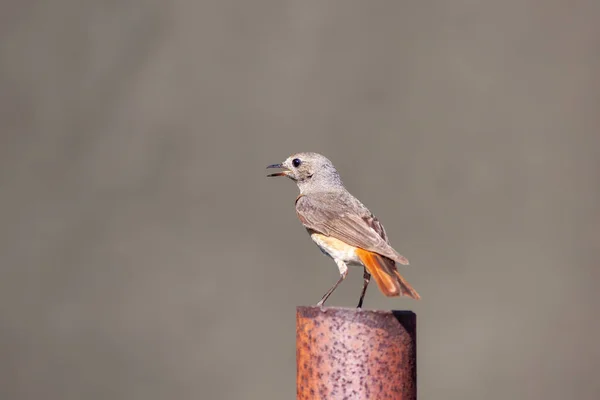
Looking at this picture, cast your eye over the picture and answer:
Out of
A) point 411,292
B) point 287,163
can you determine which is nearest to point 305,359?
point 411,292

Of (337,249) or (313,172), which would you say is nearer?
(337,249)

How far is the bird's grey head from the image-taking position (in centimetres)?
422

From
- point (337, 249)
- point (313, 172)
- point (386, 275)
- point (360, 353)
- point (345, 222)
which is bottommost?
point (360, 353)

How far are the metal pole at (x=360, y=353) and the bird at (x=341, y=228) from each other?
31cm

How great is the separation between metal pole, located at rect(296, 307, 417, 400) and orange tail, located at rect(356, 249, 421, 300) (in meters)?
0.29

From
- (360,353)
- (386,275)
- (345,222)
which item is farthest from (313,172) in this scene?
(360,353)

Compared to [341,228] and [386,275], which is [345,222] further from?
[386,275]

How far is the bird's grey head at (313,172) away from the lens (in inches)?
166

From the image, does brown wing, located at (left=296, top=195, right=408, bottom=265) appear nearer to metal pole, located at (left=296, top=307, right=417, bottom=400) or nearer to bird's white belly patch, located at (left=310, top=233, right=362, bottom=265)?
bird's white belly patch, located at (left=310, top=233, right=362, bottom=265)

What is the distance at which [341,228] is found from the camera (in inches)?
139

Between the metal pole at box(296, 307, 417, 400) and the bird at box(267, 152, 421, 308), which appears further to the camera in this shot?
the bird at box(267, 152, 421, 308)

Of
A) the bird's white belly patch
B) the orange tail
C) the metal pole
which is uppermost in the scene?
the bird's white belly patch

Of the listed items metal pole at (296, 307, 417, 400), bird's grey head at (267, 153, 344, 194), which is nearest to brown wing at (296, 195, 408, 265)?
bird's grey head at (267, 153, 344, 194)

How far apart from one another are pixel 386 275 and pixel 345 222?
609 millimetres
